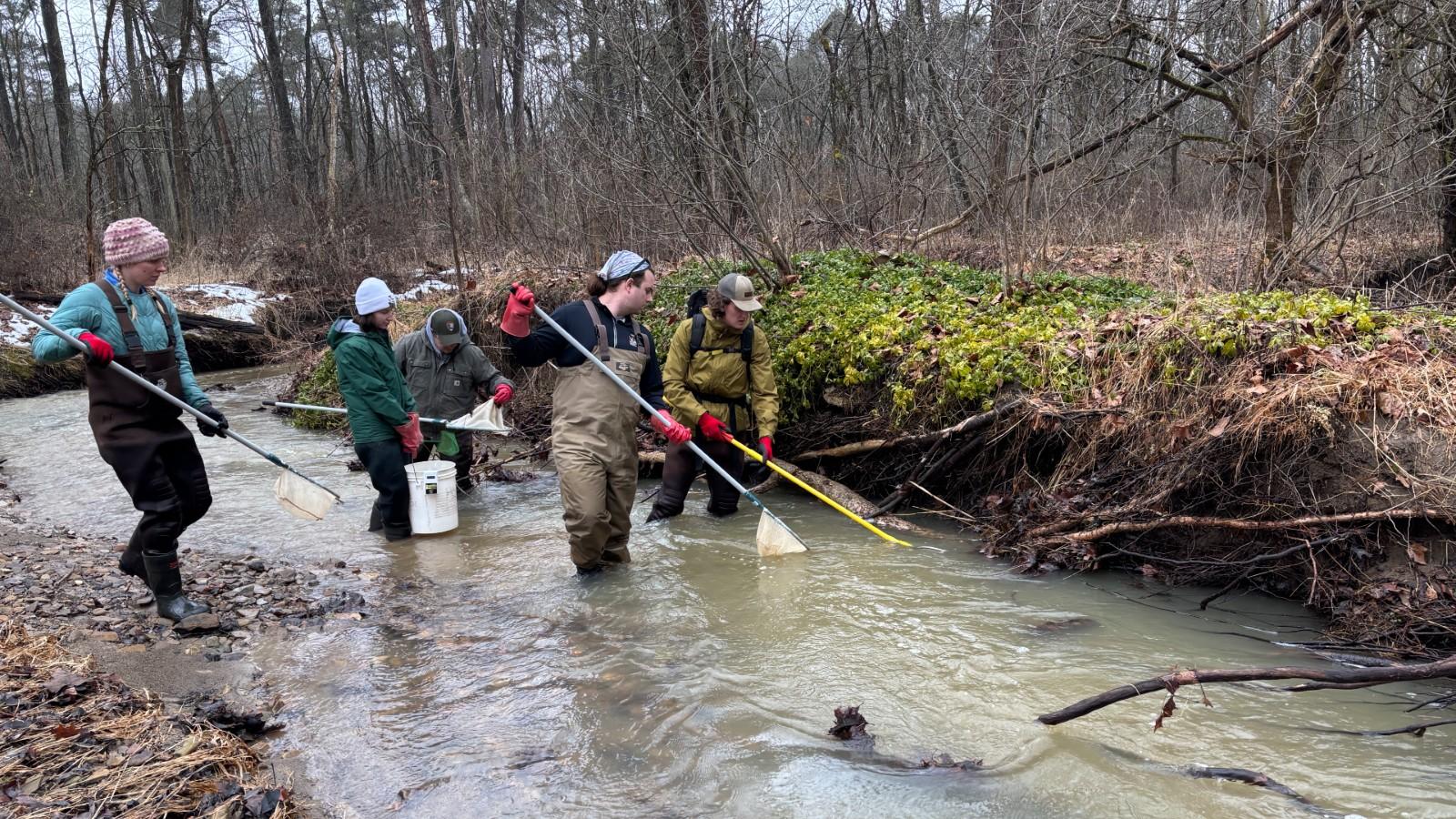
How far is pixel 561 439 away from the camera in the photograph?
5680mm

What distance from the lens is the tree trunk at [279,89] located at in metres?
27.2

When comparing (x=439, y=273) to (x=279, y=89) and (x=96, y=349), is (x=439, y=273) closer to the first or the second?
(x=96, y=349)

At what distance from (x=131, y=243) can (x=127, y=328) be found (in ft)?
1.47

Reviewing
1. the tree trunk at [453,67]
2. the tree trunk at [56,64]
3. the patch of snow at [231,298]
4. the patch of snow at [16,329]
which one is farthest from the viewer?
the tree trunk at [56,64]

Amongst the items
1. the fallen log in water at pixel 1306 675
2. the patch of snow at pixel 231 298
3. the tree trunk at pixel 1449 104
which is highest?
the tree trunk at pixel 1449 104

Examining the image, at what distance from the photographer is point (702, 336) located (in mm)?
7184

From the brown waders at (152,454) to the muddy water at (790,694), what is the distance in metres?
0.92

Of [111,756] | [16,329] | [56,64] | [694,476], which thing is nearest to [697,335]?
[694,476]

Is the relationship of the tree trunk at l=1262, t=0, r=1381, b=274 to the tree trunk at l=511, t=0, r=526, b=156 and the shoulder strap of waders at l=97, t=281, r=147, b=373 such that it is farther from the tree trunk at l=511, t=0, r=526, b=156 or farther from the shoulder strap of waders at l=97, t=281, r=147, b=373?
the tree trunk at l=511, t=0, r=526, b=156

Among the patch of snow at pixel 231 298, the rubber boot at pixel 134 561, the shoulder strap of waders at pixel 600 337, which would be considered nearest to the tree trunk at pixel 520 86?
the patch of snow at pixel 231 298

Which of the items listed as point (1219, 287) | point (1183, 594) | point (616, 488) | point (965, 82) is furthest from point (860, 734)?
point (965, 82)

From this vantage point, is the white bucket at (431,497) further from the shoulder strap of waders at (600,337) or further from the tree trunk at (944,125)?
the tree trunk at (944,125)

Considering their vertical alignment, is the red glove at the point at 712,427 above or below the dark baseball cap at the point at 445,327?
below

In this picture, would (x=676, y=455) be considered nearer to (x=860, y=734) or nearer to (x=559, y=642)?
(x=559, y=642)
